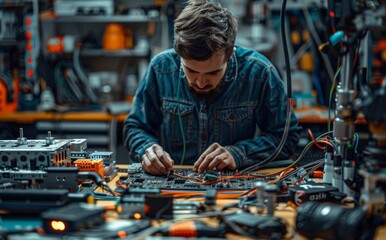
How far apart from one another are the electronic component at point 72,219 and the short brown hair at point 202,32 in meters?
0.83

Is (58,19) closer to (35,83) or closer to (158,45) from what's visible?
(35,83)

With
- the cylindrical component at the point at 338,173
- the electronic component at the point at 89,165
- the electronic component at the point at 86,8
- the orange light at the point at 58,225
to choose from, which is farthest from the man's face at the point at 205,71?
the electronic component at the point at 86,8

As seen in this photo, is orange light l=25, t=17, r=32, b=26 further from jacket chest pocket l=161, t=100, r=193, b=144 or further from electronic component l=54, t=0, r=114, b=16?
jacket chest pocket l=161, t=100, r=193, b=144

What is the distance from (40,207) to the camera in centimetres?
130

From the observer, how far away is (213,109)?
7.45 feet

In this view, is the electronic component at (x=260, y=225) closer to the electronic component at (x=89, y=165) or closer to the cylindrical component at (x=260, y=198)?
the cylindrical component at (x=260, y=198)

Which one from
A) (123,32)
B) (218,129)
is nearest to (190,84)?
(218,129)

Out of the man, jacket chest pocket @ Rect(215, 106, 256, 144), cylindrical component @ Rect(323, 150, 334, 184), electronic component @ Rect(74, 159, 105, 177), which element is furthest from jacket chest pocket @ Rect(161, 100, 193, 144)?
cylindrical component @ Rect(323, 150, 334, 184)

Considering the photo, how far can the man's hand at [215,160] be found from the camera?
70.8 inches

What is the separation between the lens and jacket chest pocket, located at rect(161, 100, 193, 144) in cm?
230

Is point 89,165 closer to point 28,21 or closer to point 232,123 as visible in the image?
point 232,123

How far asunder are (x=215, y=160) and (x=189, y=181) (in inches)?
6.5

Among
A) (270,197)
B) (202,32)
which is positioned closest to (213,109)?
(202,32)

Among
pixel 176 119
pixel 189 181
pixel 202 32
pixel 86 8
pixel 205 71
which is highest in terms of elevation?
pixel 86 8
